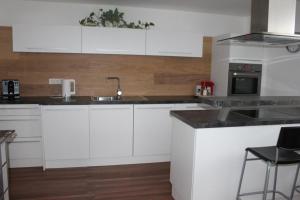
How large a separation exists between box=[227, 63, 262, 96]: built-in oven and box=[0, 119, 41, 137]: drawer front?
2.84 metres

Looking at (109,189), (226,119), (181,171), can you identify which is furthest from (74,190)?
(226,119)

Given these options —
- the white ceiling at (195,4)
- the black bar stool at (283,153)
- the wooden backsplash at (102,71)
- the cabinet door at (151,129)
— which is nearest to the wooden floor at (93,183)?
the cabinet door at (151,129)

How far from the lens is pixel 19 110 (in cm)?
347

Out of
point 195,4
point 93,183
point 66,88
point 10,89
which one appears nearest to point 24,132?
point 10,89

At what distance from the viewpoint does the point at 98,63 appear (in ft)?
13.7

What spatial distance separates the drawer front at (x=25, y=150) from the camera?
11.6 feet

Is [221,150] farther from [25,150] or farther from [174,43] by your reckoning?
[25,150]

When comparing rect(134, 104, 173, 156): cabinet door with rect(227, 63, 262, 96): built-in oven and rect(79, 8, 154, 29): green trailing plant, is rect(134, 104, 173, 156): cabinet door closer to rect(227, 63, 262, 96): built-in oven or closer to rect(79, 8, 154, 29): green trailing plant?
rect(227, 63, 262, 96): built-in oven

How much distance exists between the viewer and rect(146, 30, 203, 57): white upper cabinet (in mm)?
3977

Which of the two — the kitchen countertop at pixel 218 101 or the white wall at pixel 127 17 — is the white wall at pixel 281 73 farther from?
the white wall at pixel 127 17

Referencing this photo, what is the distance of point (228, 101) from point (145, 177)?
1.46 meters

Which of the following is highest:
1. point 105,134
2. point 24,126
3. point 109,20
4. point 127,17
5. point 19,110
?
point 127,17

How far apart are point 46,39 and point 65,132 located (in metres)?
1.31

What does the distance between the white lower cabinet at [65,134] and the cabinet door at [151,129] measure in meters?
0.70
